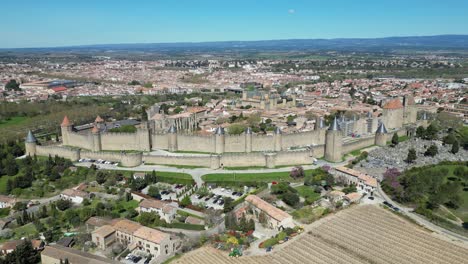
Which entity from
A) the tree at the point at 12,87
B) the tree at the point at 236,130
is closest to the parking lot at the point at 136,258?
the tree at the point at 236,130

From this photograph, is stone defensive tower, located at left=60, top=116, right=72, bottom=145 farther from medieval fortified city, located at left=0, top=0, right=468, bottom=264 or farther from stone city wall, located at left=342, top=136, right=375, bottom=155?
stone city wall, located at left=342, top=136, right=375, bottom=155

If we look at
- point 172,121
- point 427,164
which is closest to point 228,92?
point 172,121

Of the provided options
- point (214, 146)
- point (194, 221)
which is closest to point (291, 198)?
point (194, 221)

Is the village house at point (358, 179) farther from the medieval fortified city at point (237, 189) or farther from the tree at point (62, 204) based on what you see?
the tree at point (62, 204)

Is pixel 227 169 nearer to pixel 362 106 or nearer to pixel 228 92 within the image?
pixel 362 106

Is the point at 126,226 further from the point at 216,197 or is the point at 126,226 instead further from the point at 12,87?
the point at 12,87

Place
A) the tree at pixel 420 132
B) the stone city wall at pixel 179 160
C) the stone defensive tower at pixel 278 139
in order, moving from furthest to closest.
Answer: the tree at pixel 420 132
the stone defensive tower at pixel 278 139
the stone city wall at pixel 179 160
